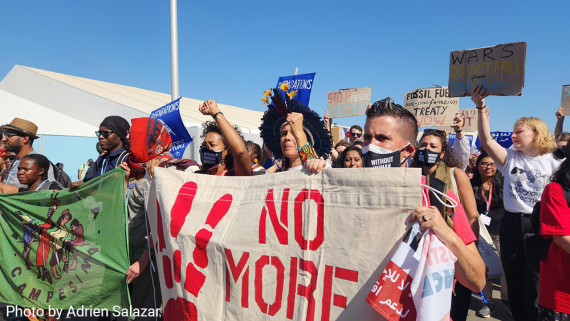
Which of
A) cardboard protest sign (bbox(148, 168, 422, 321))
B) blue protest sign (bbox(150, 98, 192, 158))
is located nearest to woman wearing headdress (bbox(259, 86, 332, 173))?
cardboard protest sign (bbox(148, 168, 422, 321))

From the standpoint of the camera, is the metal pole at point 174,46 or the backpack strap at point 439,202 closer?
the backpack strap at point 439,202

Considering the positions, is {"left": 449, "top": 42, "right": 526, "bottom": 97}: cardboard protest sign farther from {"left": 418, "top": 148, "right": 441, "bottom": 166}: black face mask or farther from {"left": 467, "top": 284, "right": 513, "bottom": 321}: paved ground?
{"left": 467, "top": 284, "right": 513, "bottom": 321}: paved ground

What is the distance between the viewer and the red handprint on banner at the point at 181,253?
8.05 feet

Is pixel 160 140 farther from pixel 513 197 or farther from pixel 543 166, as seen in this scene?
pixel 543 166

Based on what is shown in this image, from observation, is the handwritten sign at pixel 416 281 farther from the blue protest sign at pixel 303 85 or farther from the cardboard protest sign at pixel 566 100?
the cardboard protest sign at pixel 566 100

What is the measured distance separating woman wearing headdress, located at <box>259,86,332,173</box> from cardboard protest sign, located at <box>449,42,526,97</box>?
67.4 inches

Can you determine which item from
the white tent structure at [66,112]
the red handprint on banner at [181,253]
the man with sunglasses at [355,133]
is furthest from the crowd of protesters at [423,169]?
the white tent structure at [66,112]

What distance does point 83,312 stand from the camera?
331 centimetres

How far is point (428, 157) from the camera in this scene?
344 centimetres

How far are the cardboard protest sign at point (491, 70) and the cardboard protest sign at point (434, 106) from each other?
3.34m

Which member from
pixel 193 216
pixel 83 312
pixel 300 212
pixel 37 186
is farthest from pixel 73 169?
pixel 300 212

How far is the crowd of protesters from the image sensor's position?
195cm

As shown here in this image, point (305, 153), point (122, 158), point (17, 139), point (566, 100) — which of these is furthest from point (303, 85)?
point (566, 100)

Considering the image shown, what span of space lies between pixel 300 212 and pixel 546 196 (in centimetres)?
161
